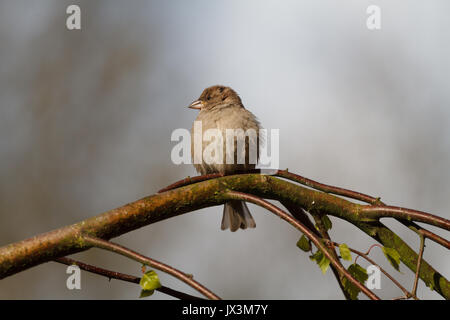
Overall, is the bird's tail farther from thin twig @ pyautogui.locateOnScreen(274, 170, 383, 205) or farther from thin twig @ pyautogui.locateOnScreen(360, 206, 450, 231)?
thin twig @ pyautogui.locateOnScreen(360, 206, 450, 231)

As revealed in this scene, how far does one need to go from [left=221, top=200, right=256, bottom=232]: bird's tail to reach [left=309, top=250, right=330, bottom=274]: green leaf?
176 centimetres

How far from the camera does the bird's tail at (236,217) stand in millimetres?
3314

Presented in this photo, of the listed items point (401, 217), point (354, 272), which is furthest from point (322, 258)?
point (401, 217)

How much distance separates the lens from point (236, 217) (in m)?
3.36

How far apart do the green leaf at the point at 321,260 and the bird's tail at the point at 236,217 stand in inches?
69.4

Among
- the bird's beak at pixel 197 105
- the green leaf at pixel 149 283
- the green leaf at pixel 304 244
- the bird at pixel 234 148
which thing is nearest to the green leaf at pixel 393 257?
the green leaf at pixel 304 244

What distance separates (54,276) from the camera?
566 cm

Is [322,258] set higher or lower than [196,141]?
lower

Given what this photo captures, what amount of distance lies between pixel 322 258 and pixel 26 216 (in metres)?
5.00

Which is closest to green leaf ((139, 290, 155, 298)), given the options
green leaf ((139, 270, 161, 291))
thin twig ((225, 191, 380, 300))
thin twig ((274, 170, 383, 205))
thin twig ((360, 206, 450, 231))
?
green leaf ((139, 270, 161, 291))

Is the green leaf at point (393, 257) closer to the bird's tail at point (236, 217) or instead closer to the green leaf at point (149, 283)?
the green leaf at point (149, 283)

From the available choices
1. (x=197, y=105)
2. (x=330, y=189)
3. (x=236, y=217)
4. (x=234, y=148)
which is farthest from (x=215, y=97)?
(x=330, y=189)

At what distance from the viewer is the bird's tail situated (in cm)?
331
